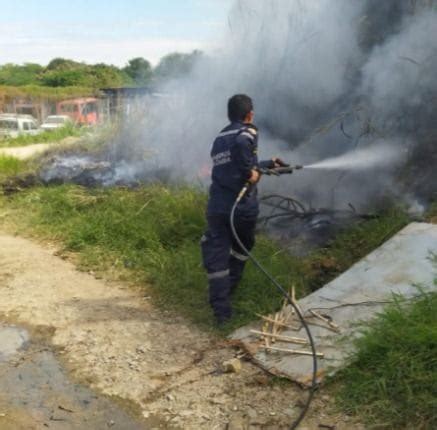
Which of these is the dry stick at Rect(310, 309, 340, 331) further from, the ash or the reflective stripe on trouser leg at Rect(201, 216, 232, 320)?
the ash

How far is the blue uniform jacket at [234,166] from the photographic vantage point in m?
4.11

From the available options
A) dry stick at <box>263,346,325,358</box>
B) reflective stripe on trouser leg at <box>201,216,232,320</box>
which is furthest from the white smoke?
dry stick at <box>263,346,325,358</box>

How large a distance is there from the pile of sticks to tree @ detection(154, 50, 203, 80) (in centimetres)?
623

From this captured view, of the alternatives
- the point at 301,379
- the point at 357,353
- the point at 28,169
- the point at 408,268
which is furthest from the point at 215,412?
the point at 28,169

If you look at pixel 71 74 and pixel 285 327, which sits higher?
pixel 71 74

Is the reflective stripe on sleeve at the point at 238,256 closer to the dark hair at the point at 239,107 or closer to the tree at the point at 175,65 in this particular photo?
the dark hair at the point at 239,107

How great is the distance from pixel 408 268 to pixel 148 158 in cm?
556

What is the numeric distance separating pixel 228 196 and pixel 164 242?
2.14m

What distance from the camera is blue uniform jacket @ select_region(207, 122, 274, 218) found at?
411cm

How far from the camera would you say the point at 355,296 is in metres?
4.06

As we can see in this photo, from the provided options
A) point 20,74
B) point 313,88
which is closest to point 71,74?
point 20,74

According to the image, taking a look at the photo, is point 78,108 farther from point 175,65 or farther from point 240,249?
point 240,249

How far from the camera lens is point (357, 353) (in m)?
3.29

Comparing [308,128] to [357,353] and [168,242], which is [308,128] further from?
[357,353]
